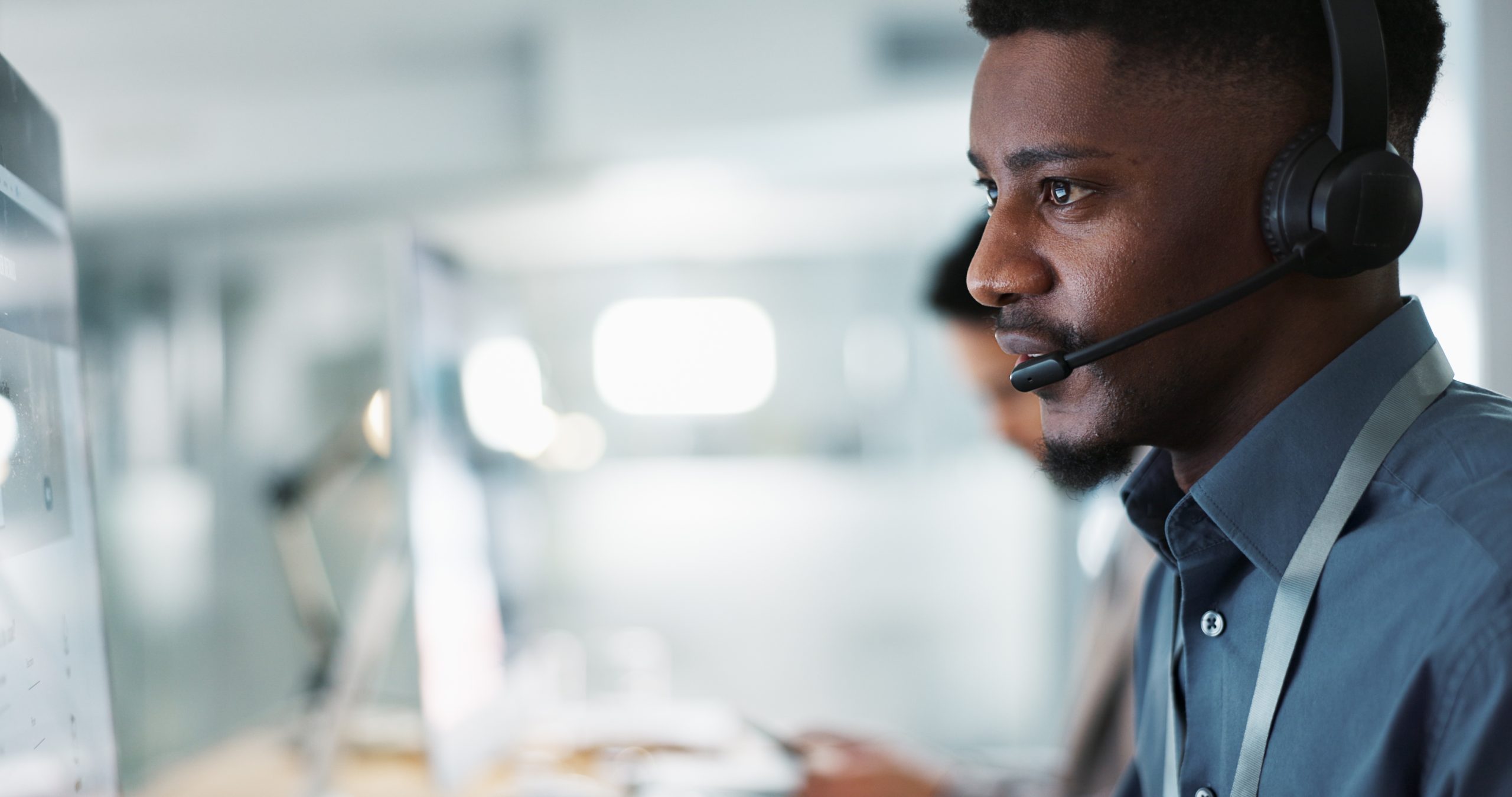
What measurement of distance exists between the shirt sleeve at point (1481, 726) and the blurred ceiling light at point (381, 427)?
3.92ft

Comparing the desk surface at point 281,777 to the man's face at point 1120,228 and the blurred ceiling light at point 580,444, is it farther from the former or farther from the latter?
A: the blurred ceiling light at point 580,444

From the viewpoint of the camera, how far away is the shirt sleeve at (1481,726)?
385mm

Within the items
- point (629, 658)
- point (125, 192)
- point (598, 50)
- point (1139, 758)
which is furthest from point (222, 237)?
point (1139, 758)

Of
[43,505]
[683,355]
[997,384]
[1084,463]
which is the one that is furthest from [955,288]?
[683,355]

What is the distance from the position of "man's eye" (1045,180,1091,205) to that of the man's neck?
0.13 meters

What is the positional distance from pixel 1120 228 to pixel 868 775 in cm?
101

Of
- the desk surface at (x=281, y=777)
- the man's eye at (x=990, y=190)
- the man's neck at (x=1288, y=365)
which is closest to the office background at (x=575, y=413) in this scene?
the desk surface at (x=281, y=777)

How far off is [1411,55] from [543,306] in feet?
9.48

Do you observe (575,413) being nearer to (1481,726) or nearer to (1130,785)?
(1130,785)

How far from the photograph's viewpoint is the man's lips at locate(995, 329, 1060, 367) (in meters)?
0.55

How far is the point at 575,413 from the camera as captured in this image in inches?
127

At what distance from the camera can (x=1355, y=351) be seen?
51 cm

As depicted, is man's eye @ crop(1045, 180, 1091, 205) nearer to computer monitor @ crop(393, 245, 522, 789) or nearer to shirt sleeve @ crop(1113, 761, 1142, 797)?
shirt sleeve @ crop(1113, 761, 1142, 797)

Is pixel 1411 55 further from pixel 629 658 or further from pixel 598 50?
pixel 629 658
